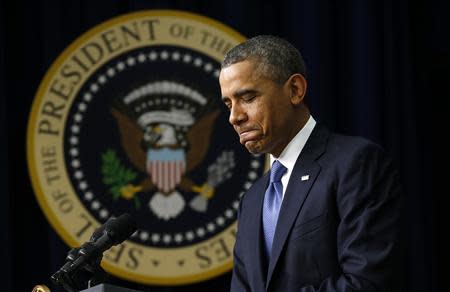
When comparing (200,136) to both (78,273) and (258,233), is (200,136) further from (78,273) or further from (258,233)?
(78,273)

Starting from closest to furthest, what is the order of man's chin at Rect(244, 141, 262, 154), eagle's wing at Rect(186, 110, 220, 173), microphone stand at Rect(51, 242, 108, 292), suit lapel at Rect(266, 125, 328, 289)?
microphone stand at Rect(51, 242, 108, 292) → suit lapel at Rect(266, 125, 328, 289) → man's chin at Rect(244, 141, 262, 154) → eagle's wing at Rect(186, 110, 220, 173)

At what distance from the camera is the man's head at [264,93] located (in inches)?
86.4

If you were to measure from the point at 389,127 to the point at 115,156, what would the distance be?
3.63ft

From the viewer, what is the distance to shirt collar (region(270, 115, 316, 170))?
2.24m

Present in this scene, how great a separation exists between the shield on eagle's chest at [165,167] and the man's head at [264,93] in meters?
1.56

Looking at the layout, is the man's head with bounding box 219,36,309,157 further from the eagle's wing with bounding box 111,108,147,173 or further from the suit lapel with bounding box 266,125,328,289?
the eagle's wing with bounding box 111,108,147,173

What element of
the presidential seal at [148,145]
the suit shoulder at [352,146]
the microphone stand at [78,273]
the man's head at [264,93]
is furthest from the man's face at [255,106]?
the presidential seal at [148,145]

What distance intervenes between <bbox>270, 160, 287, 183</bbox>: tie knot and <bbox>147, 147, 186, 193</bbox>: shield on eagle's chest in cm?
153

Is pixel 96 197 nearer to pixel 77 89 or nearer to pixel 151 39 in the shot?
pixel 77 89

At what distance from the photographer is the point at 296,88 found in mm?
2260

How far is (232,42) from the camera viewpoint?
3.81 meters

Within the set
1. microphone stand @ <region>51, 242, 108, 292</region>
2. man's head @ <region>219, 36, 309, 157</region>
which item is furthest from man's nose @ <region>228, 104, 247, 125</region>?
microphone stand @ <region>51, 242, 108, 292</region>

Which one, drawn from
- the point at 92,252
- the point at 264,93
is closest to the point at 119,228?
the point at 92,252

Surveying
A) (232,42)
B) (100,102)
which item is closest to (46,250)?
(100,102)
